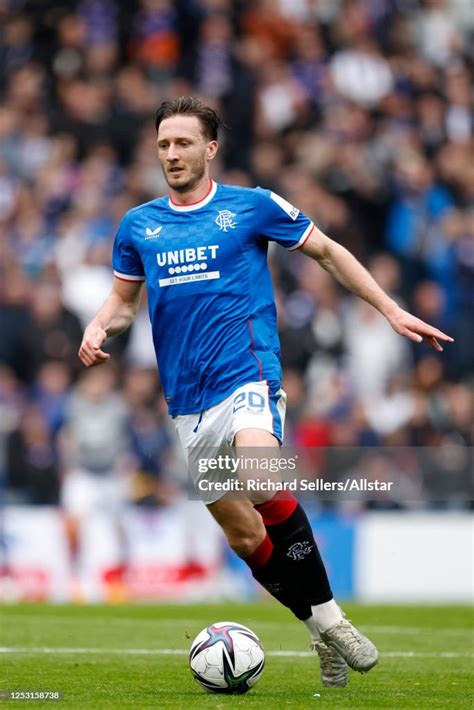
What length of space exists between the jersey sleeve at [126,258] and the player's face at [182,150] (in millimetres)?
375

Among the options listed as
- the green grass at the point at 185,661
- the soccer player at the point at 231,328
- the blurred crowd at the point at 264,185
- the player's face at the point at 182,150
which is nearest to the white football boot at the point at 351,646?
the soccer player at the point at 231,328

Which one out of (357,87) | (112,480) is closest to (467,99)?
(357,87)

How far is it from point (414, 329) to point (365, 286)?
1.25 feet

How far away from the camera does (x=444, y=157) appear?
1925 centimetres

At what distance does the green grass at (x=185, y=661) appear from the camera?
6590mm

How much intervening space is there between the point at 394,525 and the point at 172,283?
29.1 ft

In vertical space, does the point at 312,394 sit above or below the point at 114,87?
below

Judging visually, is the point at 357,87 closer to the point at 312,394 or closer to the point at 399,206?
the point at 399,206

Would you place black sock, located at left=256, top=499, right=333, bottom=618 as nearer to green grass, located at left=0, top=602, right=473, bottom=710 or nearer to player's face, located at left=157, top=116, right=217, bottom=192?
green grass, located at left=0, top=602, right=473, bottom=710

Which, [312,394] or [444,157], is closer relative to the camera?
[312,394]

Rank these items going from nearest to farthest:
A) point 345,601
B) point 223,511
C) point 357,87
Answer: point 223,511, point 345,601, point 357,87

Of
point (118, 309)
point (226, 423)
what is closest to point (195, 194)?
point (118, 309)

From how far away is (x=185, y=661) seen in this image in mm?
8438

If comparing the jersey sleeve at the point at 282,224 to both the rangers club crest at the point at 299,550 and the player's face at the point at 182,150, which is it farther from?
the rangers club crest at the point at 299,550
